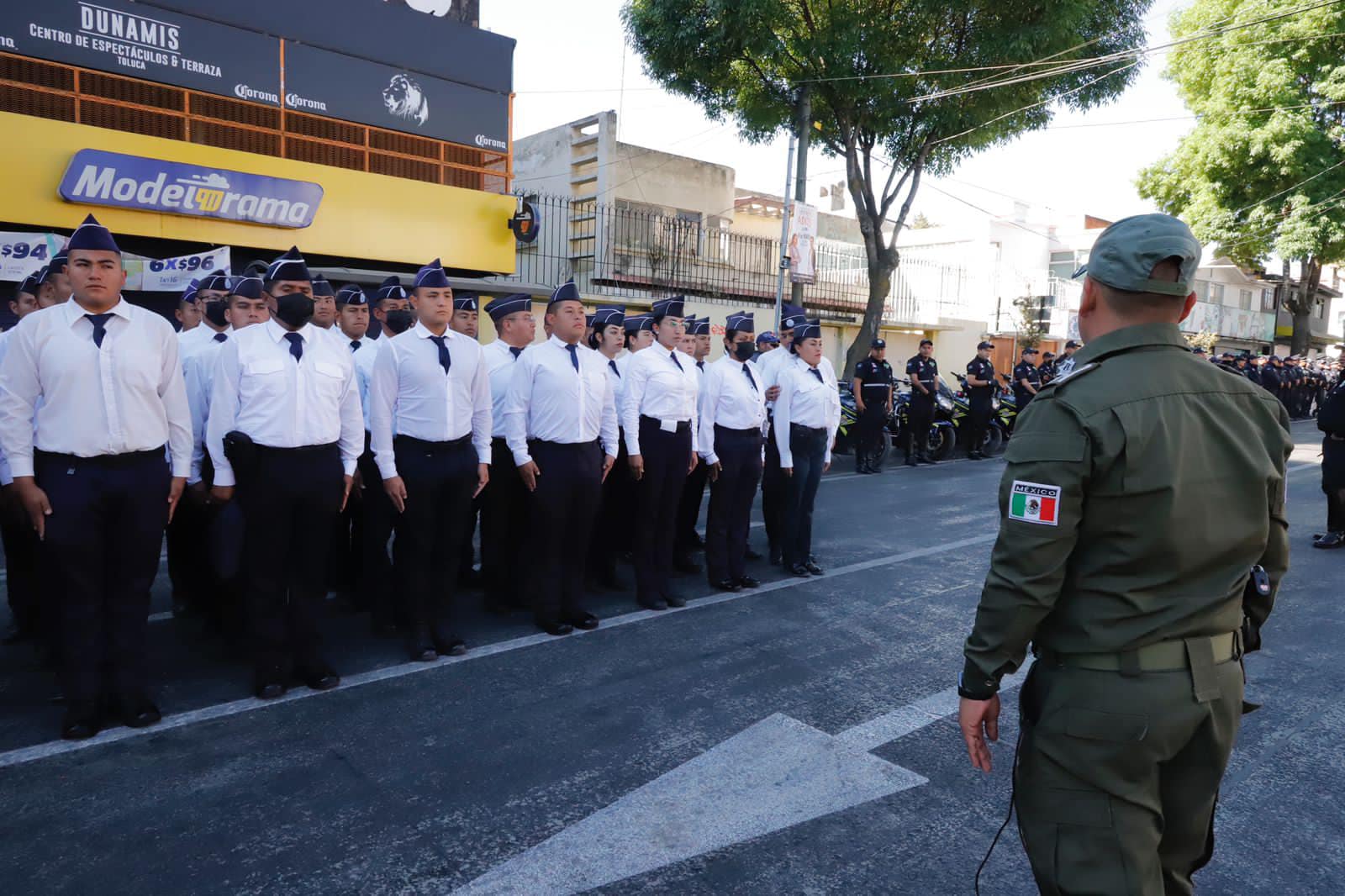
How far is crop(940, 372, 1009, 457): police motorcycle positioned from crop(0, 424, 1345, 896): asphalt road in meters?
9.73

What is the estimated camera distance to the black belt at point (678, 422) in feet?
21.0

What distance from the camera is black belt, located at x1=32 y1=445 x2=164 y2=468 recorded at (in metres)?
3.93

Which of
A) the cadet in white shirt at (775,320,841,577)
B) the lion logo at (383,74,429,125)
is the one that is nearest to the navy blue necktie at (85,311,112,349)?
the cadet in white shirt at (775,320,841,577)

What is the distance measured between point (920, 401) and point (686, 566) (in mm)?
8134

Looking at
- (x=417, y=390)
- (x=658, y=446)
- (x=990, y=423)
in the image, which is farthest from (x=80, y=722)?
(x=990, y=423)

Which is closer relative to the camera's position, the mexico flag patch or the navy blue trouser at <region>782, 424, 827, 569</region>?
the mexico flag patch

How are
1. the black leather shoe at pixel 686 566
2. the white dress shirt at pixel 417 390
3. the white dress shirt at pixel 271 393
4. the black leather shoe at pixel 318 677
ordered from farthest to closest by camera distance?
the black leather shoe at pixel 686 566 < the white dress shirt at pixel 417 390 < the black leather shoe at pixel 318 677 < the white dress shirt at pixel 271 393

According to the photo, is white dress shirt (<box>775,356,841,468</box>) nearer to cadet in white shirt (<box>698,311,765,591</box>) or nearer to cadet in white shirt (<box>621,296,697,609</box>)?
cadet in white shirt (<box>698,311,765,591</box>)

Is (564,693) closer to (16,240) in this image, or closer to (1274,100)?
(16,240)

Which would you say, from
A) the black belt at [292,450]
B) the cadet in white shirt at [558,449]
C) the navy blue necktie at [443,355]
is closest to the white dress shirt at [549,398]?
the cadet in white shirt at [558,449]

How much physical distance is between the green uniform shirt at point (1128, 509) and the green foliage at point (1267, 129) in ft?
97.7

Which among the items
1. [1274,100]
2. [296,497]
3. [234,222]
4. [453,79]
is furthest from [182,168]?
[1274,100]

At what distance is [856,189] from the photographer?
56.2ft

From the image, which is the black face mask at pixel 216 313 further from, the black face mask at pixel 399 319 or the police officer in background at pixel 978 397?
the police officer in background at pixel 978 397
